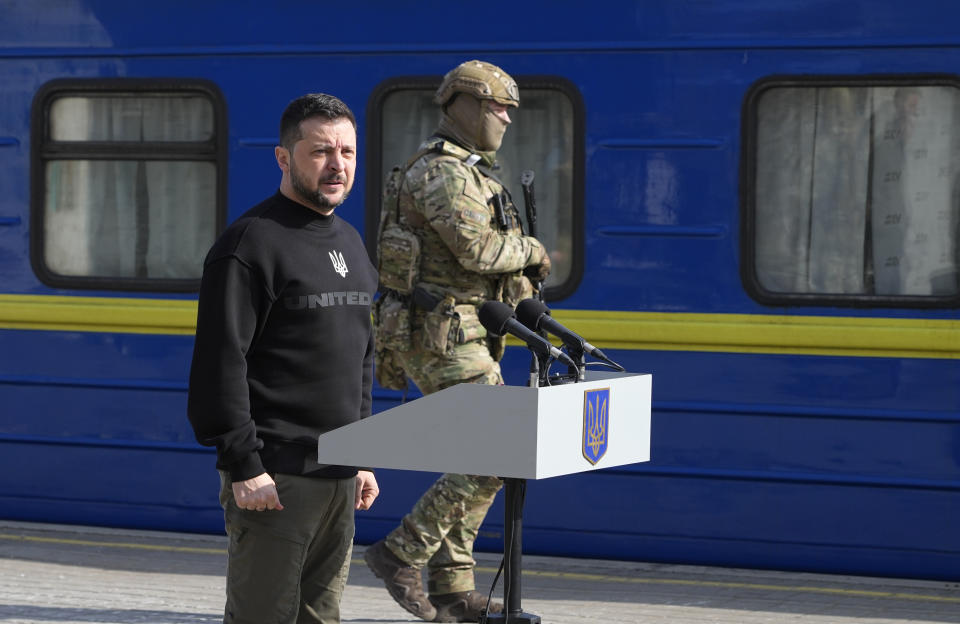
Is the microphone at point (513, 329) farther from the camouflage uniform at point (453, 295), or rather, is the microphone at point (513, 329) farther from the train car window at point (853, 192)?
the train car window at point (853, 192)

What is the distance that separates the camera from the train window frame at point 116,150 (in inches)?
287

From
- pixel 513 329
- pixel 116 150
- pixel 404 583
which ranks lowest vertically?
pixel 404 583

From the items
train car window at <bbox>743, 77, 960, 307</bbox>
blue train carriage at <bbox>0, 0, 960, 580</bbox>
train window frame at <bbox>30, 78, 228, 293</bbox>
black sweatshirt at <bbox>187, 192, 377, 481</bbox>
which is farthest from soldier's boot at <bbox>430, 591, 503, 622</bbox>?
train window frame at <bbox>30, 78, 228, 293</bbox>

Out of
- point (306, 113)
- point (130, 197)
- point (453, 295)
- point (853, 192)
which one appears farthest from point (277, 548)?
point (130, 197)

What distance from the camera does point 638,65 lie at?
6.75 m

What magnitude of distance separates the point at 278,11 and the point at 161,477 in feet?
7.18

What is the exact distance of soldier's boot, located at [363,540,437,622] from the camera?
5.83 m

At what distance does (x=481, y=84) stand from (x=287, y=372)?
223 cm

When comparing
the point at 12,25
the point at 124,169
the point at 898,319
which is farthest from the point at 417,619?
the point at 12,25

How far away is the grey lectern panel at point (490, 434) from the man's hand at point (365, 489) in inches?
17.8

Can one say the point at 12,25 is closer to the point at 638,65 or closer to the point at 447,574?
the point at 638,65

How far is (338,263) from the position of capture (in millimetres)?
3867

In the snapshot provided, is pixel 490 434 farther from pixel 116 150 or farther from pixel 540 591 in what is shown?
pixel 116 150

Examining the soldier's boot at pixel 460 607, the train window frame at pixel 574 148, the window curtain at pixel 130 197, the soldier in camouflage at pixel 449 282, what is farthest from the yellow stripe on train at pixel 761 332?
the soldier's boot at pixel 460 607
